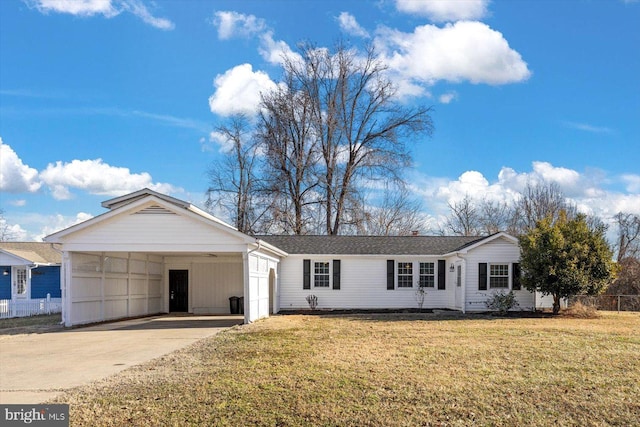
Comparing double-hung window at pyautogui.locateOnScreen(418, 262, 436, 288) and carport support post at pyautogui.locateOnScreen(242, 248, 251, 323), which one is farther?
double-hung window at pyautogui.locateOnScreen(418, 262, 436, 288)

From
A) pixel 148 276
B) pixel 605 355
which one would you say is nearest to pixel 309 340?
pixel 605 355

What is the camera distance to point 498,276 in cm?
2369

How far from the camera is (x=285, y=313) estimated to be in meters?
23.6

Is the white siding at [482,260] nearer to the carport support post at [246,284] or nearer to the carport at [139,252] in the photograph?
the carport at [139,252]

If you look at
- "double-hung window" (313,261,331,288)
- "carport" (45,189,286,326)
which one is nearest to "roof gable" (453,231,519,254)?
"double-hung window" (313,261,331,288)

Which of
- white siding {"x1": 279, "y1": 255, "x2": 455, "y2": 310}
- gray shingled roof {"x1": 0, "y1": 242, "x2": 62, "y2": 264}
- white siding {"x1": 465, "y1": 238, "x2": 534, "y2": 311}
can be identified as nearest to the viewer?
white siding {"x1": 465, "y1": 238, "x2": 534, "y2": 311}

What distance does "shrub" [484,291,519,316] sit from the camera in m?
22.4

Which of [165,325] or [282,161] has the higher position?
[282,161]

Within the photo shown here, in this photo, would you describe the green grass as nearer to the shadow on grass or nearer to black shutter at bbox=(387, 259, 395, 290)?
the shadow on grass

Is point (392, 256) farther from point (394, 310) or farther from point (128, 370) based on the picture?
point (128, 370)

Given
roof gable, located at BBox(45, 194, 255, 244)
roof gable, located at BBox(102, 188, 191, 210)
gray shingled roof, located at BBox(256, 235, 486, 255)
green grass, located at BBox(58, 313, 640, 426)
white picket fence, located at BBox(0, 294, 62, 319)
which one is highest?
roof gable, located at BBox(102, 188, 191, 210)

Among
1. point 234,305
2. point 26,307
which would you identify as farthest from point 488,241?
point 26,307

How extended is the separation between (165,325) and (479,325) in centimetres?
1019

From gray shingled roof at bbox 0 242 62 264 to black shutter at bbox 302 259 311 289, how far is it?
13.0m
